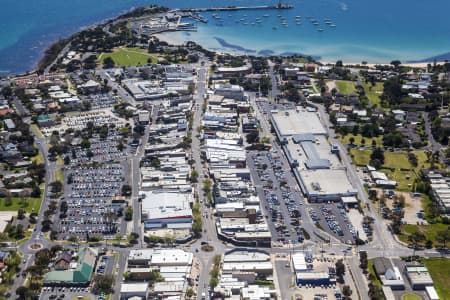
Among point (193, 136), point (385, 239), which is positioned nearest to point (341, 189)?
point (385, 239)

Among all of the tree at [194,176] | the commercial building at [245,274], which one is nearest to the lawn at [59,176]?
the tree at [194,176]

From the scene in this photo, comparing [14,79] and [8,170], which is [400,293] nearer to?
[8,170]

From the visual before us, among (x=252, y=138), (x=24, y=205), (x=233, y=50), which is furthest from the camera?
(x=233, y=50)

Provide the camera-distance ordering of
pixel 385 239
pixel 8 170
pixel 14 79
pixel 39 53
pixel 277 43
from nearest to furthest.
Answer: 1. pixel 385 239
2. pixel 8 170
3. pixel 14 79
4. pixel 39 53
5. pixel 277 43

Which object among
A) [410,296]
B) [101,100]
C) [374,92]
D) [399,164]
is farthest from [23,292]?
[374,92]

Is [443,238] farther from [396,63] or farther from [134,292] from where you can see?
[396,63]

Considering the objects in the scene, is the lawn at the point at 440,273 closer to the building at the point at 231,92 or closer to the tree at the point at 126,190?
the tree at the point at 126,190

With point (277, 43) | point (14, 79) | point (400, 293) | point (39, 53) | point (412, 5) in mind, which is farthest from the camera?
point (412, 5)
